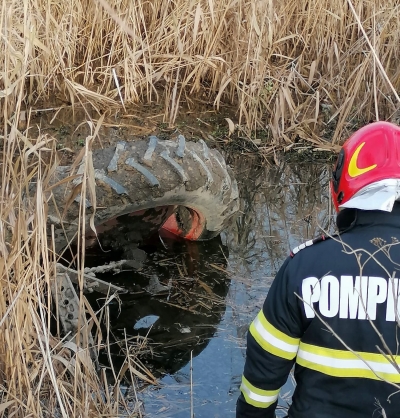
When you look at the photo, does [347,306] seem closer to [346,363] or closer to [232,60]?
[346,363]

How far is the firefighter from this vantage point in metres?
1.67

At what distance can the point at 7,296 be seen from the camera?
2.24 meters

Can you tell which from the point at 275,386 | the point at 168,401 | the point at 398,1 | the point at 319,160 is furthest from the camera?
the point at 398,1

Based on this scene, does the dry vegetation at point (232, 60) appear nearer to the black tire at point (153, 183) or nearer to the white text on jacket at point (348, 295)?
the black tire at point (153, 183)

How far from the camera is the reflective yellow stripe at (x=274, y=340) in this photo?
1.78 meters

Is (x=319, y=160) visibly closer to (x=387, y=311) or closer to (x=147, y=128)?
(x=147, y=128)

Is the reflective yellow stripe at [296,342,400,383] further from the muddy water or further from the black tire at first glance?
the black tire

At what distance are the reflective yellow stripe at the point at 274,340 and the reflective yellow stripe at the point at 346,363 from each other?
0.04 m

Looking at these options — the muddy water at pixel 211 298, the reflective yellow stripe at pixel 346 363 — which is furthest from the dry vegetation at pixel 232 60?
the reflective yellow stripe at pixel 346 363

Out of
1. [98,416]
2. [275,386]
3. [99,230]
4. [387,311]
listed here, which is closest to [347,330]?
[387,311]

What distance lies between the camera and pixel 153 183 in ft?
10.6

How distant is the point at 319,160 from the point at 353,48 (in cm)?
101

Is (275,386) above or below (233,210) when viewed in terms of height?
above

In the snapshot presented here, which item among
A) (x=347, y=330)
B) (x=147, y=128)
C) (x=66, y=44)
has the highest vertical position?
(x=347, y=330)
